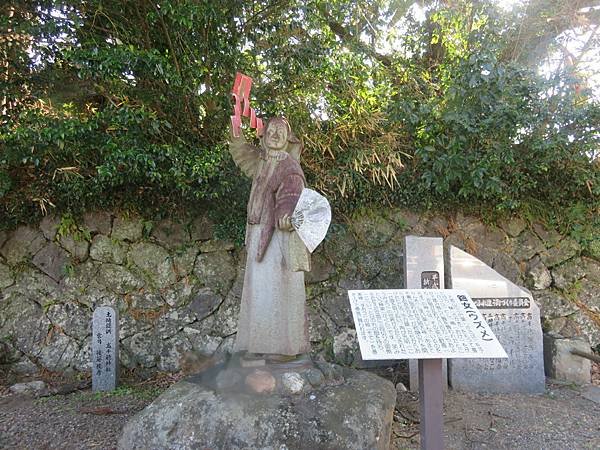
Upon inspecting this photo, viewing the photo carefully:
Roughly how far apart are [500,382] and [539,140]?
2.99m

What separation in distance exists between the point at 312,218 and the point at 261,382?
4.17ft

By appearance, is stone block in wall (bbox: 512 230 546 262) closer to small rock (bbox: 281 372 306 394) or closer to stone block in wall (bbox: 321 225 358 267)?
stone block in wall (bbox: 321 225 358 267)

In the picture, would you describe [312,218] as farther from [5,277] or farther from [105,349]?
[5,277]

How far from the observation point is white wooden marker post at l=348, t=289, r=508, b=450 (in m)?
2.35

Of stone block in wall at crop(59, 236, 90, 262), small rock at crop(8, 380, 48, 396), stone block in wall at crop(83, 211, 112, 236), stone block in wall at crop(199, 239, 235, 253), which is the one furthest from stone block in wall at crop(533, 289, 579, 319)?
small rock at crop(8, 380, 48, 396)

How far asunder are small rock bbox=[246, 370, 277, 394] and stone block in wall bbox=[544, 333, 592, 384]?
4.25 meters

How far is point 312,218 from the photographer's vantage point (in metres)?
3.30

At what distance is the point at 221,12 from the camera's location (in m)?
4.46

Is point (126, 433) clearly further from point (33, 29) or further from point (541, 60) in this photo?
point (541, 60)

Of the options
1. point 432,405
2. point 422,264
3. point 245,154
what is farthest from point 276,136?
point 422,264

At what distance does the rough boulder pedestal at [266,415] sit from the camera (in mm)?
2818

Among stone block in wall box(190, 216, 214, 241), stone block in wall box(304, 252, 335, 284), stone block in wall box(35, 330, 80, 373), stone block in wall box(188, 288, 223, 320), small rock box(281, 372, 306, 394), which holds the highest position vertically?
stone block in wall box(190, 216, 214, 241)

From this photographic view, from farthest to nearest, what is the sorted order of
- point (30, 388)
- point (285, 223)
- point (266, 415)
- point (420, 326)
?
point (30, 388) < point (285, 223) < point (266, 415) < point (420, 326)

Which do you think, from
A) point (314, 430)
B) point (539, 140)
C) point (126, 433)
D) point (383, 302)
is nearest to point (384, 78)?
point (539, 140)
